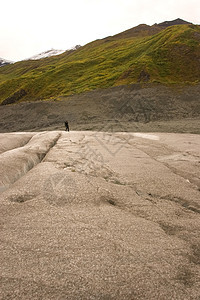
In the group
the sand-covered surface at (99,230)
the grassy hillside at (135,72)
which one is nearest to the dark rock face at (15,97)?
the grassy hillside at (135,72)

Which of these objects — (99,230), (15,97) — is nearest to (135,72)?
(15,97)

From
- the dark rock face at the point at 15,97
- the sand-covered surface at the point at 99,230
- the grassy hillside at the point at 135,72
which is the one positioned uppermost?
the grassy hillside at the point at 135,72

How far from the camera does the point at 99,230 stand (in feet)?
20.2

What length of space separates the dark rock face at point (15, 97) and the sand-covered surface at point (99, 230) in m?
72.2

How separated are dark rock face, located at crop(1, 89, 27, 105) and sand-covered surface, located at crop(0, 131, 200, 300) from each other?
237 ft

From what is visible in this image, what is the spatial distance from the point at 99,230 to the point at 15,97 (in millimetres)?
81532

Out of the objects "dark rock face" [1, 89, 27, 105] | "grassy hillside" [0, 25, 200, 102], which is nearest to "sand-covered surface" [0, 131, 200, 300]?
"grassy hillside" [0, 25, 200, 102]

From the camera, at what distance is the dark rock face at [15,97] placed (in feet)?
245

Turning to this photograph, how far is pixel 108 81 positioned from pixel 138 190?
58547 mm

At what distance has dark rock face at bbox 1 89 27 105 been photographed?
245 feet

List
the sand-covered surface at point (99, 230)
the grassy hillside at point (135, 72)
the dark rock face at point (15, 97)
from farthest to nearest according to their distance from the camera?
the dark rock face at point (15, 97) → the grassy hillside at point (135, 72) → the sand-covered surface at point (99, 230)

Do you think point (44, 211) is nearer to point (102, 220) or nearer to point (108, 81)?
point (102, 220)

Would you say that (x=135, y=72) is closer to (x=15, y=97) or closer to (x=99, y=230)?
(x=15, y=97)

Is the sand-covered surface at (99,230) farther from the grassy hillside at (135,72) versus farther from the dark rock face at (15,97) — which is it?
the dark rock face at (15,97)
